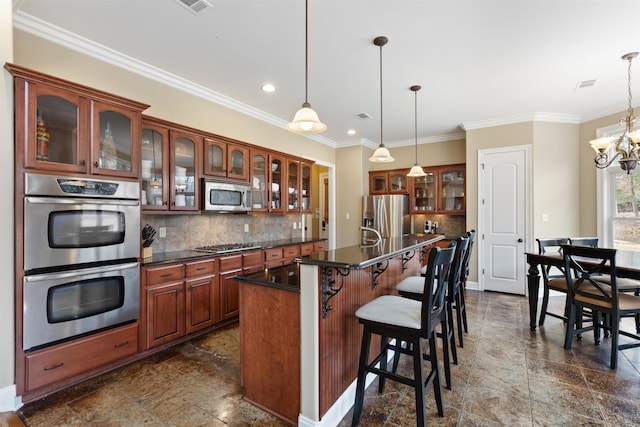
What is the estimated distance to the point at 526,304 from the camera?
4281mm

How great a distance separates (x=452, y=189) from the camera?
564 cm

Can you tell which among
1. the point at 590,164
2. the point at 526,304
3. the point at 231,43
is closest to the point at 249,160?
the point at 231,43

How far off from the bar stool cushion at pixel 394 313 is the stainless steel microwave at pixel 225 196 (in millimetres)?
2284

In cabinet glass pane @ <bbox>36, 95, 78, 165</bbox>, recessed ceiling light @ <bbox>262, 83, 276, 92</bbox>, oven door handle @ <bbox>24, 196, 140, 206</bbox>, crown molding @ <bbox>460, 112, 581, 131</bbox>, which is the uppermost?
recessed ceiling light @ <bbox>262, 83, 276, 92</bbox>

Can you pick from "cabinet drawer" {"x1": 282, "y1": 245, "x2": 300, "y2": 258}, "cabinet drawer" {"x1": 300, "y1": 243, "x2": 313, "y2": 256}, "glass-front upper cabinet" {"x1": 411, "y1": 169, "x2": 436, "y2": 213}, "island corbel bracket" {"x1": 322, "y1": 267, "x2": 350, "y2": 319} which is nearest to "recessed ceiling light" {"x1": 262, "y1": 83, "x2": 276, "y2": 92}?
"cabinet drawer" {"x1": 282, "y1": 245, "x2": 300, "y2": 258}

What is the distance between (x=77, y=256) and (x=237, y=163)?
205 centimetres

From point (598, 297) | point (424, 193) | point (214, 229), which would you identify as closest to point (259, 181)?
point (214, 229)

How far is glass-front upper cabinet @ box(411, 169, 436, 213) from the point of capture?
5.79 metres

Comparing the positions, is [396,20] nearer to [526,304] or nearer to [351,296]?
[351,296]

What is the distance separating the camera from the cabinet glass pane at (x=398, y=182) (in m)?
6.11

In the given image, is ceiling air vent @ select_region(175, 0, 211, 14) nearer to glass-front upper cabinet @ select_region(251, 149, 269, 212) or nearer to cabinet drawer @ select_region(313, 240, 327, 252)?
glass-front upper cabinet @ select_region(251, 149, 269, 212)

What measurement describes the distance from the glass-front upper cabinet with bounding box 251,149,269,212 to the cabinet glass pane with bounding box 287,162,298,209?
0.51 metres

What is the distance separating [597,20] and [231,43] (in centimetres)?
303

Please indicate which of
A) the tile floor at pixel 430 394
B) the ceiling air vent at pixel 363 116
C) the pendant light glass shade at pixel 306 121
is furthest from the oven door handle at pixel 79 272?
the ceiling air vent at pixel 363 116
